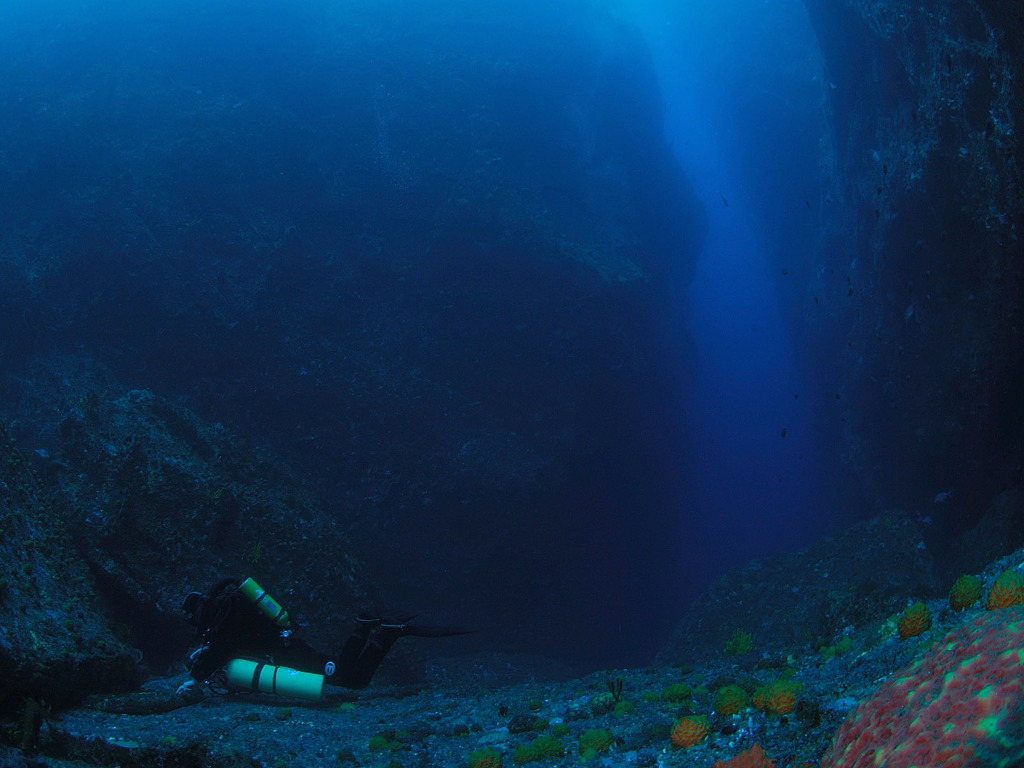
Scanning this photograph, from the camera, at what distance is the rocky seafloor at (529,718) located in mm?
3828

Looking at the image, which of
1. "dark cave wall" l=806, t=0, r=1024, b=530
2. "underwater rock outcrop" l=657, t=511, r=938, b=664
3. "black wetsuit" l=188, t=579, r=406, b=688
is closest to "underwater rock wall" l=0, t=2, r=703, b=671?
"black wetsuit" l=188, t=579, r=406, b=688

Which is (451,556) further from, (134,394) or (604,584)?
(134,394)

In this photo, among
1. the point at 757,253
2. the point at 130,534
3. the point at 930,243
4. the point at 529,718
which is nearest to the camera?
the point at 529,718

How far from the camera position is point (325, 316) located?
13.7m

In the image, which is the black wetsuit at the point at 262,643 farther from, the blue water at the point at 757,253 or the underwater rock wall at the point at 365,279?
the blue water at the point at 757,253

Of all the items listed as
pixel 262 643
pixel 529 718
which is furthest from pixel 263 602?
pixel 529 718

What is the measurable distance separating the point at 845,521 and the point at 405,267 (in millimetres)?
16729

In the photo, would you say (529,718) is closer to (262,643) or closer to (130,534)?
(262,643)

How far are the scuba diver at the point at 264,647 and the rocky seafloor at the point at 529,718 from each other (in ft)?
0.96

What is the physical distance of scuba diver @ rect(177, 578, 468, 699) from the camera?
6.90 metres

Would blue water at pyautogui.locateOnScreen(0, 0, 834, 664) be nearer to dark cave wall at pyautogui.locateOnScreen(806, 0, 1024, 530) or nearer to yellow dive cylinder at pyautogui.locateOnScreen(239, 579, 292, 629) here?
yellow dive cylinder at pyautogui.locateOnScreen(239, 579, 292, 629)

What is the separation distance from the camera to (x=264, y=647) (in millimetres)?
7379

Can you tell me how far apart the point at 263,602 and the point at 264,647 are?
0.73m

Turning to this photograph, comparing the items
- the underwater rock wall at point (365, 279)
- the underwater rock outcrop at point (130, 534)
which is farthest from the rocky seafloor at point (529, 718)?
the underwater rock wall at point (365, 279)
